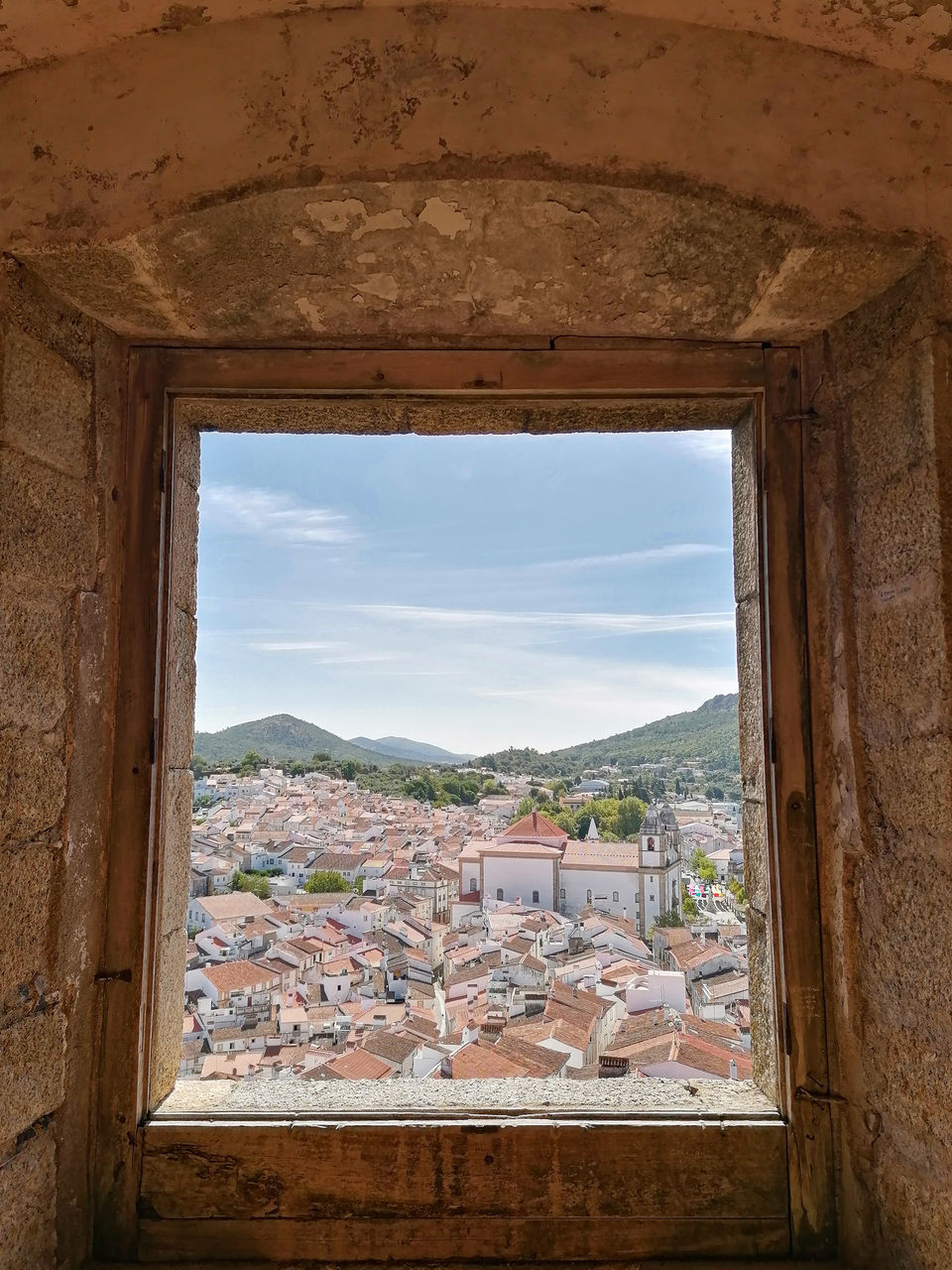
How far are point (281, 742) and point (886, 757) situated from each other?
117cm

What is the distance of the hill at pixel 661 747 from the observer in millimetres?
1568

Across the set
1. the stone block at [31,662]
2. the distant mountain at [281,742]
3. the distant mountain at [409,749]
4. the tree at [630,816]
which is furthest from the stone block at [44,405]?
the tree at [630,816]

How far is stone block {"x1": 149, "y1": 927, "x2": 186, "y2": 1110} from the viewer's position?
1337 mm

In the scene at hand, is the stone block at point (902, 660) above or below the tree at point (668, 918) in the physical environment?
above

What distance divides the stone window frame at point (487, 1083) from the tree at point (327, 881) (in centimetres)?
26

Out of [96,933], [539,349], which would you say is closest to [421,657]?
[539,349]

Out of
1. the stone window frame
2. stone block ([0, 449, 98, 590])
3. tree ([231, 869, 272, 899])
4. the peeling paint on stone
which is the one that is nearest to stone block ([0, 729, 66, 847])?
the stone window frame

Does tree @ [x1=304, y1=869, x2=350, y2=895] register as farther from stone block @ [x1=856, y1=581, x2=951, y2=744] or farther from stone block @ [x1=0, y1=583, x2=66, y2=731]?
stone block @ [x1=856, y1=581, x2=951, y2=744]

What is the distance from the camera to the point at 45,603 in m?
1.22

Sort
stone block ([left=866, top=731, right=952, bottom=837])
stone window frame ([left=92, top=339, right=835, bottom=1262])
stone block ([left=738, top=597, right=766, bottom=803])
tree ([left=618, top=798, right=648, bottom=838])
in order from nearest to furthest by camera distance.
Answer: stone block ([left=866, top=731, right=952, bottom=837]), stone window frame ([left=92, top=339, right=835, bottom=1262]), stone block ([left=738, top=597, right=766, bottom=803]), tree ([left=618, top=798, right=648, bottom=838])

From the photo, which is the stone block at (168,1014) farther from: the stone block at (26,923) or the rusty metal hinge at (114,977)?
the stone block at (26,923)

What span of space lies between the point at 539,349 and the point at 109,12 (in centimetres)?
83

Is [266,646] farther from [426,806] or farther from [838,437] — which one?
[838,437]

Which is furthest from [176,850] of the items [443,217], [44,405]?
[443,217]
